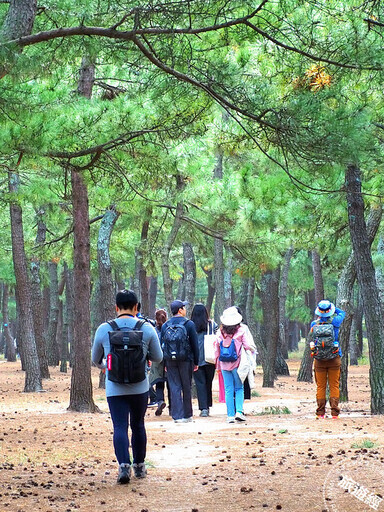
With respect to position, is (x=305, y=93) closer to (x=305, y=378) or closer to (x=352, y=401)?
(x=352, y=401)

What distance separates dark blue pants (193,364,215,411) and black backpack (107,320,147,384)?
252 inches

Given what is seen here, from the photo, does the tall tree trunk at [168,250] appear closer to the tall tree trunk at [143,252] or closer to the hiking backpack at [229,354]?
the tall tree trunk at [143,252]

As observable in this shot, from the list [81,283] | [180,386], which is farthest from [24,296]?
[180,386]

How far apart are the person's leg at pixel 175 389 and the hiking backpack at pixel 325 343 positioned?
6.97 ft

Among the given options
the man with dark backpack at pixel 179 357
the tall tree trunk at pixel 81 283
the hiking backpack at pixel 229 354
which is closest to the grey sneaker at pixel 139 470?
the man with dark backpack at pixel 179 357

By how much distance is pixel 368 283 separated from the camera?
12.4 m

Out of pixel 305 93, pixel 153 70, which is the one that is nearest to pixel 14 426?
pixel 153 70

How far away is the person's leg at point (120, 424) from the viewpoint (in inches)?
285

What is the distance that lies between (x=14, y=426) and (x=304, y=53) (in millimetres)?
7634

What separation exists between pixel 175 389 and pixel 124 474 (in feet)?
16.8

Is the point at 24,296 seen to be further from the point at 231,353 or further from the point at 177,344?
the point at 231,353

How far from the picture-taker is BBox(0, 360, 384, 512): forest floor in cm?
666

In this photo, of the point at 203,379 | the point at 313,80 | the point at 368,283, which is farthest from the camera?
the point at 203,379

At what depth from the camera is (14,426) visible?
1251 centimetres
